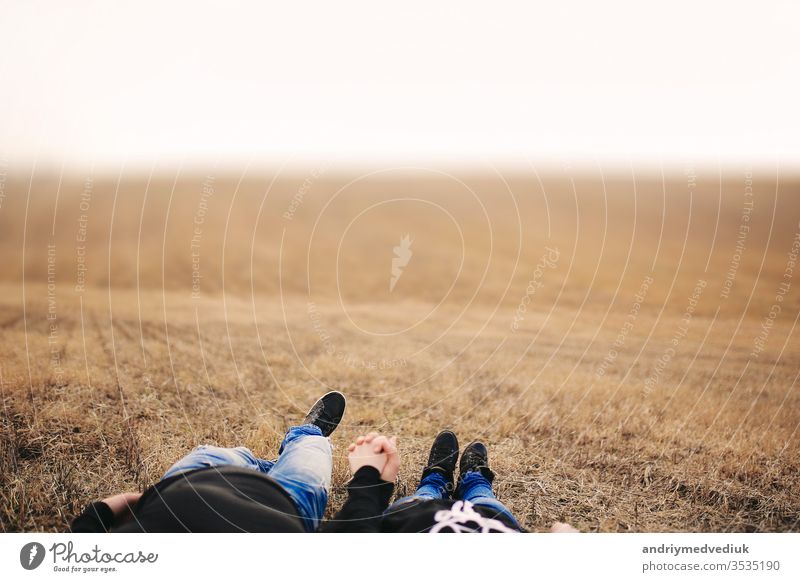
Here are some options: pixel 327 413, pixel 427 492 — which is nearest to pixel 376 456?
pixel 427 492

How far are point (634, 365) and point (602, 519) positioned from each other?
2.07 m

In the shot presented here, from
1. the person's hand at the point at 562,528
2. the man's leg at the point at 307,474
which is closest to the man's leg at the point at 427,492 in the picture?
the man's leg at the point at 307,474

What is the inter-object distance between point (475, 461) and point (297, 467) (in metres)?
0.86

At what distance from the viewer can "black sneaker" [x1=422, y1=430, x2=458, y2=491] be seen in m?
2.36

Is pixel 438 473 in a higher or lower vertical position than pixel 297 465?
lower

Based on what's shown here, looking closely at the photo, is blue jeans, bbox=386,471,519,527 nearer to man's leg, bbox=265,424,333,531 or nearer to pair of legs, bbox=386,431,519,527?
pair of legs, bbox=386,431,519,527

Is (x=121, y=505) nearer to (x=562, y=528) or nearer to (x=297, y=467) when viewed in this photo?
(x=297, y=467)

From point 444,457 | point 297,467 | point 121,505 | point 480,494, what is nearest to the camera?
point 121,505

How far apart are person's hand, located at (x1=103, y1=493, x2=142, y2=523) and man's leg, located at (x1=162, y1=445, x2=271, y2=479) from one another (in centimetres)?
16

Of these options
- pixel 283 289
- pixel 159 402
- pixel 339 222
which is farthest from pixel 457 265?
pixel 159 402

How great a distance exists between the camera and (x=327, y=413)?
2.70m

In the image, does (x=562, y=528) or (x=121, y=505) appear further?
(x=562, y=528)

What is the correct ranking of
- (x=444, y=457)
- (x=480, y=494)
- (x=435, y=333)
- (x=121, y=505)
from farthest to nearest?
(x=435, y=333) → (x=444, y=457) → (x=480, y=494) → (x=121, y=505)

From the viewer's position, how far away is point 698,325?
4.77 m
